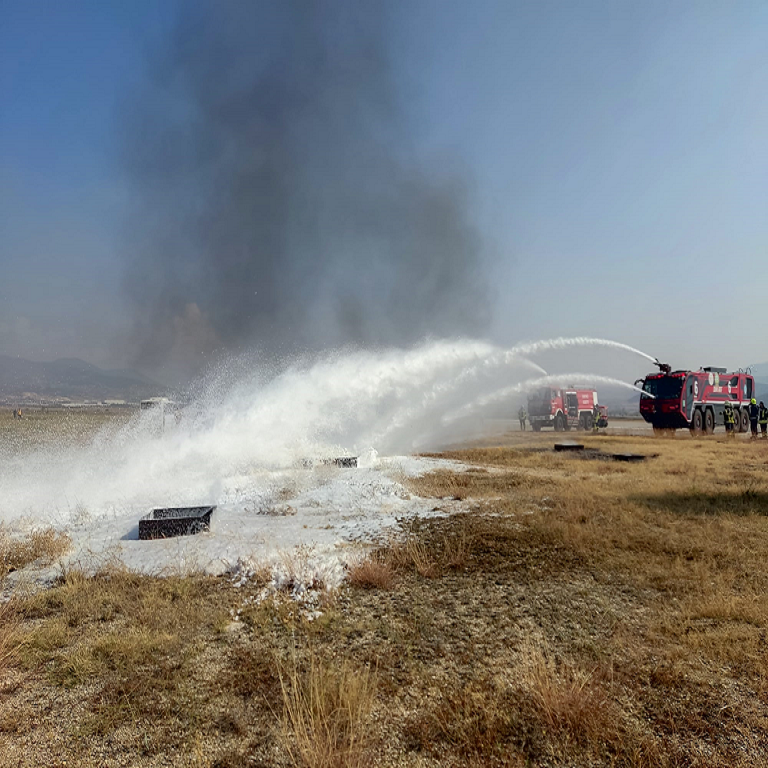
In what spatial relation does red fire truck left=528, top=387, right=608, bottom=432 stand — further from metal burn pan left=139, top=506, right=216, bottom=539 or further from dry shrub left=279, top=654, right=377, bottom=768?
dry shrub left=279, top=654, right=377, bottom=768

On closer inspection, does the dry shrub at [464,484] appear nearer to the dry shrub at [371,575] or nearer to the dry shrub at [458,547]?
the dry shrub at [458,547]

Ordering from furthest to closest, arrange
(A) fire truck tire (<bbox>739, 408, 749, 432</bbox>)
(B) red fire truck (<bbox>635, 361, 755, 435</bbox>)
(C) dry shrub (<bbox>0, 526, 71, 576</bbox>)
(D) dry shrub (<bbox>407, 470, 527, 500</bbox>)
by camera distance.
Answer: (A) fire truck tire (<bbox>739, 408, 749, 432</bbox>), (B) red fire truck (<bbox>635, 361, 755, 435</bbox>), (D) dry shrub (<bbox>407, 470, 527, 500</bbox>), (C) dry shrub (<bbox>0, 526, 71, 576</bbox>)

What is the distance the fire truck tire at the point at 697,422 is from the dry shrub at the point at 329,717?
2971 cm

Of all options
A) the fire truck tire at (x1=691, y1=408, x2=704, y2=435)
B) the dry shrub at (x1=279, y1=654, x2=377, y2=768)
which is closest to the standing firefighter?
the fire truck tire at (x1=691, y1=408, x2=704, y2=435)

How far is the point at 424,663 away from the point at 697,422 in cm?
2969

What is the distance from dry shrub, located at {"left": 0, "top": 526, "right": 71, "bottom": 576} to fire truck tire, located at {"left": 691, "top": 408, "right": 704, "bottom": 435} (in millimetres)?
30656

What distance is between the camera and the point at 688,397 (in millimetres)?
27359

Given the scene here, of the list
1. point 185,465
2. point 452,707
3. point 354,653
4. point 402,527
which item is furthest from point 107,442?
point 452,707

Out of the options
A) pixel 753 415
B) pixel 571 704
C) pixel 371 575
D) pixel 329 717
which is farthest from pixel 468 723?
pixel 753 415

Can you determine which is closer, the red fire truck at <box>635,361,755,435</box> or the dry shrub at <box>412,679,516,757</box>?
the dry shrub at <box>412,679,516,757</box>

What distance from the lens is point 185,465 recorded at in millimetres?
15828

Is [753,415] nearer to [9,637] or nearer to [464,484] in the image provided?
[464,484]

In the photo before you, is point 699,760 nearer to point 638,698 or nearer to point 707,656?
point 638,698

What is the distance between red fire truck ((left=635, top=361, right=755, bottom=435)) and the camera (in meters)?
27.4
